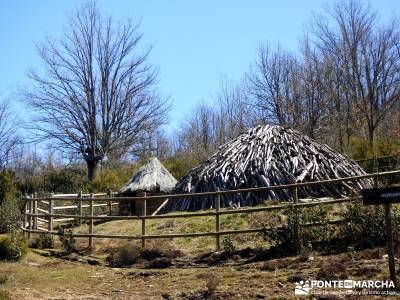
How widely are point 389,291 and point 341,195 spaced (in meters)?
9.31

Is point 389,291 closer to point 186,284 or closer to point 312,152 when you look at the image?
point 186,284

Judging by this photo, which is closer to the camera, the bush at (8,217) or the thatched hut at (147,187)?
Answer: the bush at (8,217)

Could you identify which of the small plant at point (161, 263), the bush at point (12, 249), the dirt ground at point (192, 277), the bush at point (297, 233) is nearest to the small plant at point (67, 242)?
the bush at point (12, 249)

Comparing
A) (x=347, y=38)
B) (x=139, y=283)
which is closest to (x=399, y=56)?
(x=347, y=38)

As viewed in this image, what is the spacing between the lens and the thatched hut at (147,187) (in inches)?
816

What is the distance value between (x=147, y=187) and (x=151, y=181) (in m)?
0.38

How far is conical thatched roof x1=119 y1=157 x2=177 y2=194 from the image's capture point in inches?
834

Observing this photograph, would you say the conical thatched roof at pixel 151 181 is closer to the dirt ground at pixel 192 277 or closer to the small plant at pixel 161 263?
the dirt ground at pixel 192 277

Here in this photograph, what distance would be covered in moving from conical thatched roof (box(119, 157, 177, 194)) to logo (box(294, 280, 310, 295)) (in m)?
13.2

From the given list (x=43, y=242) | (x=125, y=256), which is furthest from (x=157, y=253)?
(x=43, y=242)

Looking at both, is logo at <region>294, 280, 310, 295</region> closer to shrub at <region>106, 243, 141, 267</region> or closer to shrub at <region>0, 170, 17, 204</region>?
shrub at <region>106, 243, 141, 267</region>

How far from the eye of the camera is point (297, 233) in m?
11.3

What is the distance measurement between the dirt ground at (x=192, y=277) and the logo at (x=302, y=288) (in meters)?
0.08

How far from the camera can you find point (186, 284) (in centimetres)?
978
